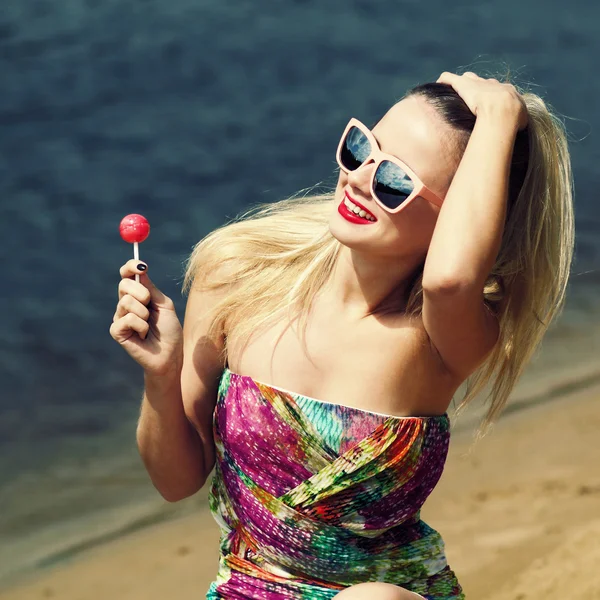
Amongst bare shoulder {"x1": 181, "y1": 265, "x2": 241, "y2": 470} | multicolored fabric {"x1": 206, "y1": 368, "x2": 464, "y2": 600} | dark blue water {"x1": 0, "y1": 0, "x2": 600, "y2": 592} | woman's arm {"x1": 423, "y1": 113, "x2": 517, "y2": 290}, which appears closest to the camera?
woman's arm {"x1": 423, "y1": 113, "x2": 517, "y2": 290}

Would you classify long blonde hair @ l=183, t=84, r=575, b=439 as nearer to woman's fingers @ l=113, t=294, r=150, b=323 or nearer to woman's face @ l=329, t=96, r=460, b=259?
woman's face @ l=329, t=96, r=460, b=259

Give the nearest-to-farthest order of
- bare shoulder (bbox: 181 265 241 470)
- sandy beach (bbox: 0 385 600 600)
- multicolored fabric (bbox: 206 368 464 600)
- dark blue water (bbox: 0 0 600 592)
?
multicolored fabric (bbox: 206 368 464 600)
bare shoulder (bbox: 181 265 241 470)
sandy beach (bbox: 0 385 600 600)
dark blue water (bbox: 0 0 600 592)

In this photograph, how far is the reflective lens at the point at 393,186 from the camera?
2.72 m

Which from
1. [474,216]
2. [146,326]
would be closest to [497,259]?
[474,216]

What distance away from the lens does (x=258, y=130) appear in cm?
834

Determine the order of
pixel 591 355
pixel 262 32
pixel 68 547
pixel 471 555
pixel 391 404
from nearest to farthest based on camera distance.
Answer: pixel 391 404 < pixel 471 555 < pixel 68 547 < pixel 591 355 < pixel 262 32

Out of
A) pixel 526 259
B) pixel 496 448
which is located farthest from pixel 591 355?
pixel 526 259

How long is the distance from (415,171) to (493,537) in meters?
2.81

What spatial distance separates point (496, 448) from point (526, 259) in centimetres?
315

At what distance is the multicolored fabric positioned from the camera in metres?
2.87

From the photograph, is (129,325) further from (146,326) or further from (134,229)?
(134,229)

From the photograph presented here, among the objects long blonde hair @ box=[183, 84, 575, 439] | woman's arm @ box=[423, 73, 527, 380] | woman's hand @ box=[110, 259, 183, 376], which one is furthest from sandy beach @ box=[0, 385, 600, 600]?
woman's hand @ box=[110, 259, 183, 376]

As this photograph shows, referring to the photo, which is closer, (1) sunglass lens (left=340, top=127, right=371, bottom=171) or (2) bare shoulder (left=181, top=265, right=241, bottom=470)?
(1) sunglass lens (left=340, top=127, right=371, bottom=171)

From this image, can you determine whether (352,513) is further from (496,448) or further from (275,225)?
(496,448)
